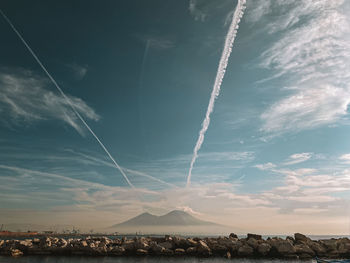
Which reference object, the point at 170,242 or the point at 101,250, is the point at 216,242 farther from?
the point at 101,250

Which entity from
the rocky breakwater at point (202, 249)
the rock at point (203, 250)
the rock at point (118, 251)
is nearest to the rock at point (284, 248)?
the rocky breakwater at point (202, 249)

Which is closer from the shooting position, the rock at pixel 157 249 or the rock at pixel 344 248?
the rock at pixel 344 248

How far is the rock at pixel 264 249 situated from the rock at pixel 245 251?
135cm

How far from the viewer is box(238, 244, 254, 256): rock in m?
40.2

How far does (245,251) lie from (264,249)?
3303mm

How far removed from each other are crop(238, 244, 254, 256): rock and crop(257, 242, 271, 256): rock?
1.35 metres

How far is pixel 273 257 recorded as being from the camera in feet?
128

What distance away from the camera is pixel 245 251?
1587 inches

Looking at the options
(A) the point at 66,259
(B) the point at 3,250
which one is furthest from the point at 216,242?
(B) the point at 3,250

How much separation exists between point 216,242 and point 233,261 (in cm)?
1012

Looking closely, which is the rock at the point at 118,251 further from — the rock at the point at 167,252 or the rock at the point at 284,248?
the rock at the point at 284,248

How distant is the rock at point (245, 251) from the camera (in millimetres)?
40188

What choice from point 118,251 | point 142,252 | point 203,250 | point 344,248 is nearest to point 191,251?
point 203,250

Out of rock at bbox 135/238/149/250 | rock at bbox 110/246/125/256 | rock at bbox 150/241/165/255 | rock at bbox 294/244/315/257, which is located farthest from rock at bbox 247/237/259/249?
rock at bbox 110/246/125/256
